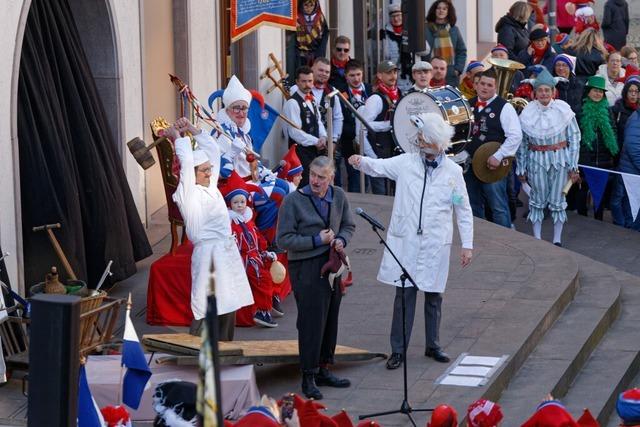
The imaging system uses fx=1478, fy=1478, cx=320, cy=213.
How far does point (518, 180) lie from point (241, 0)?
3.94 meters

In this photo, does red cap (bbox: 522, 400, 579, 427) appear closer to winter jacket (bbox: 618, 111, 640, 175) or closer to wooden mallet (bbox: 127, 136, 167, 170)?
wooden mallet (bbox: 127, 136, 167, 170)

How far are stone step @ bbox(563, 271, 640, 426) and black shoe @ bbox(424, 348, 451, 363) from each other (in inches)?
36.0

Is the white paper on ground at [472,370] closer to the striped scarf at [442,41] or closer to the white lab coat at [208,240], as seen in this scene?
the white lab coat at [208,240]

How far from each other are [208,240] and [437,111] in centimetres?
476

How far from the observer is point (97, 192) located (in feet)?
38.9

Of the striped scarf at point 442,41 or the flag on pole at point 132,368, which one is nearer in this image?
the flag on pole at point 132,368

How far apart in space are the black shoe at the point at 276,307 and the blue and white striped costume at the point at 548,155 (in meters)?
4.30

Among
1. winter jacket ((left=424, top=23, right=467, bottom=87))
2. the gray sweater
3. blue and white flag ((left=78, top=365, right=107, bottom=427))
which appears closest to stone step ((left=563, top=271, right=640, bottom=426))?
the gray sweater

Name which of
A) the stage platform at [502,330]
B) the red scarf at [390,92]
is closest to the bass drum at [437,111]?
the stage platform at [502,330]

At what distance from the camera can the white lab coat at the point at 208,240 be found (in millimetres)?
10133

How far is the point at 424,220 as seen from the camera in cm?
1041

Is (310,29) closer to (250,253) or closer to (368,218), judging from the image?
(250,253)

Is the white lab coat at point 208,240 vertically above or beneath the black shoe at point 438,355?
above

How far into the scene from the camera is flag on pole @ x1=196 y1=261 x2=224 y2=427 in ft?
14.0
